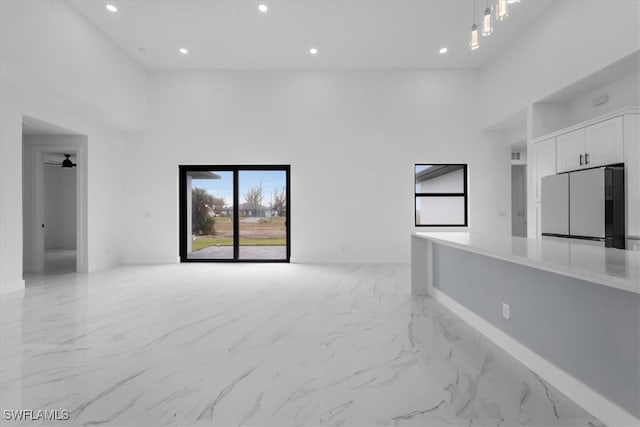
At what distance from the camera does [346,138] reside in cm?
648

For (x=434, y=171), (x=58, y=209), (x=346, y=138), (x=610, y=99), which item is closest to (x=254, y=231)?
(x=346, y=138)

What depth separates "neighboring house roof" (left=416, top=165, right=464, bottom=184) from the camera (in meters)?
6.60

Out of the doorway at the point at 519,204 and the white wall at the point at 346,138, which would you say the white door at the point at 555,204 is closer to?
the white wall at the point at 346,138

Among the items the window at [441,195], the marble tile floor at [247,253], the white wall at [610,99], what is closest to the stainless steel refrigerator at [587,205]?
the white wall at [610,99]

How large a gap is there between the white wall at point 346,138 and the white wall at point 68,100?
0.85 meters

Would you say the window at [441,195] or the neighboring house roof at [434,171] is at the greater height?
the neighboring house roof at [434,171]

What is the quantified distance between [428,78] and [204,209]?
5.35 meters

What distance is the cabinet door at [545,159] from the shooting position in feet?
14.6

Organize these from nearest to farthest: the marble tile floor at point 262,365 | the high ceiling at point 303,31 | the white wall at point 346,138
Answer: the marble tile floor at point 262,365 → the high ceiling at point 303,31 → the white wall at point 346,138

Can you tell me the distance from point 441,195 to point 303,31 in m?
4.06

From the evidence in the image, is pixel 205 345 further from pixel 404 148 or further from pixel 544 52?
pixel 544 52

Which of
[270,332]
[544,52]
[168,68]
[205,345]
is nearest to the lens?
[205,345]

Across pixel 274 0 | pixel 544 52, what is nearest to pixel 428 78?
pixel 544 52

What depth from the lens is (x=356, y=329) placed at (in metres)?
2.80
